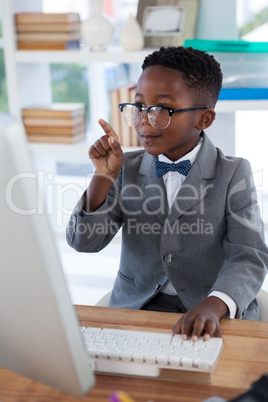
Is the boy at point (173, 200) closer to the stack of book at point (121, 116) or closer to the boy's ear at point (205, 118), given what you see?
the boy's ear at point (205, 118)

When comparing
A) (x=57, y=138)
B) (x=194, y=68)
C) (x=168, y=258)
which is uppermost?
(x=194, y=68)

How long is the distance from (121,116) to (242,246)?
4.57ft

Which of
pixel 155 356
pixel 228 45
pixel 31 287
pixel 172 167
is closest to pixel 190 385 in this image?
pixel 155 356

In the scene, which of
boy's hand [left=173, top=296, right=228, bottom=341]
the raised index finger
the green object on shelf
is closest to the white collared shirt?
the raised index finger

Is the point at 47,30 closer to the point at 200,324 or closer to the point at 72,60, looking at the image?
the point at 72,60

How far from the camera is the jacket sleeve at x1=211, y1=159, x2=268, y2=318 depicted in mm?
1258

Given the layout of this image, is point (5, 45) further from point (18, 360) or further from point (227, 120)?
point (18, 360)

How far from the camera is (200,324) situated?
104 centimetres

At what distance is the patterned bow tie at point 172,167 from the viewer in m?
1.54

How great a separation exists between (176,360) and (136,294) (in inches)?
26.3

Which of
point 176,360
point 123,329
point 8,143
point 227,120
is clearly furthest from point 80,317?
point 227,120

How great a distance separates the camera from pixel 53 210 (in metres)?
3.00

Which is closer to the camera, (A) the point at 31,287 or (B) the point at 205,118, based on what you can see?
(A) the point at 31,287

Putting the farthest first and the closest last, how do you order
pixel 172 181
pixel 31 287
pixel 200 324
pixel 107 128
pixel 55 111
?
1. pixel 55 111
2. pixel 172 181
3. pixel 107 128
4. pixel 200 324
5. pixel 31 287
